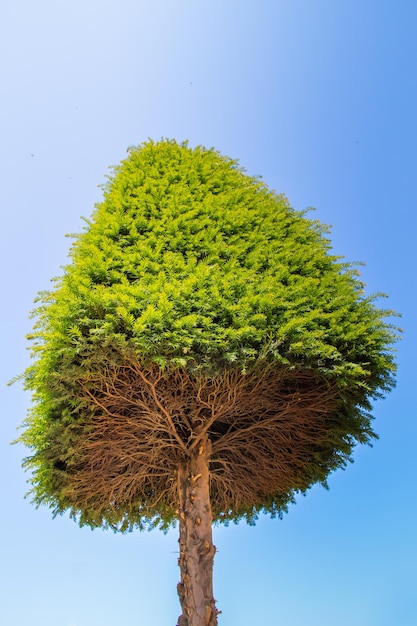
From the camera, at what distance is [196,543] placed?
7.16m

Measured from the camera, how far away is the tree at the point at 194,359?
6.32 m

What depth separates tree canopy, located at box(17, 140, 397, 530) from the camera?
6.30 metres

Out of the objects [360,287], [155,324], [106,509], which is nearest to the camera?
[155,324]

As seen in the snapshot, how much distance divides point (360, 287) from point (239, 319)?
2761 mm

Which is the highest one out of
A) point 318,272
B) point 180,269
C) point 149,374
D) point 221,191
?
point 221,191

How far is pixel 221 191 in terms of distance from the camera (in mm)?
9102

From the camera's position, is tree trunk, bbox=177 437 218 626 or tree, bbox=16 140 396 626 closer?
tree, bbox=16 140 396 626

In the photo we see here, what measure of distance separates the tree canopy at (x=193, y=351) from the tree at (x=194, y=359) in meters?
0.03

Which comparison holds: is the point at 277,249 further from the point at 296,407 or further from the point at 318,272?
the point at 296,407

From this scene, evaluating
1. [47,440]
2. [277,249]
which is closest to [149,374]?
[47,440]

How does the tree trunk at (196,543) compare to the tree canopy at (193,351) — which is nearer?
the tree canopy at (193,351)

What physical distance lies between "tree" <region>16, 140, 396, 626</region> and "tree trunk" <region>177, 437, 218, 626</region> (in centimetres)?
2

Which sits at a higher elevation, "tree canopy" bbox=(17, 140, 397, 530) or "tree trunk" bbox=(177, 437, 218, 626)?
"tree canopy" bbox=(17, 140, 397, 530)

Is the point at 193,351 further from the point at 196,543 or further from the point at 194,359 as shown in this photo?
the point at 196,543
